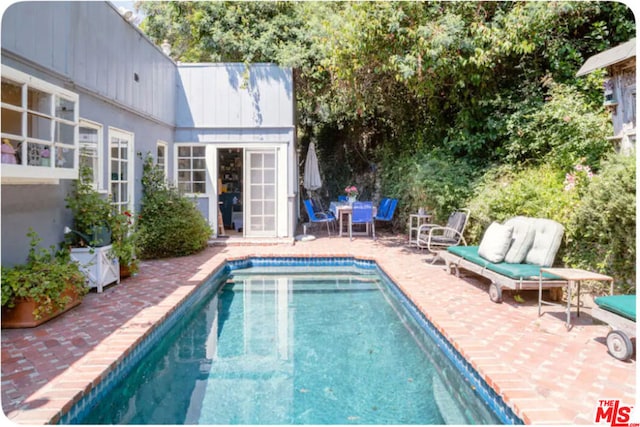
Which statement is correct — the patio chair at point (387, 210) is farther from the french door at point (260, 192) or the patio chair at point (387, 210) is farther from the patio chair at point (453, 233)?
the patio chair at point (453, 233)

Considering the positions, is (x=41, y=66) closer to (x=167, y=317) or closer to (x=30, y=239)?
(x=30, y=239)

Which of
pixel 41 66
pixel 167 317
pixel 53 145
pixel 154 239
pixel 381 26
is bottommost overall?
pixel 167 317

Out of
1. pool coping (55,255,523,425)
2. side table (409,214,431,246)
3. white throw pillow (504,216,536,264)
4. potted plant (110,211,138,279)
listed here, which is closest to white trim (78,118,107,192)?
potted plant (110,211,138,279)

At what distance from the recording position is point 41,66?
16.2 ft

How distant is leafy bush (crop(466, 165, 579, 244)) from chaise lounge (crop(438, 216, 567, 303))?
0.41 meters

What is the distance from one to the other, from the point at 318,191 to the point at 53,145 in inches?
409

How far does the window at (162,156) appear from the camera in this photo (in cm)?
909

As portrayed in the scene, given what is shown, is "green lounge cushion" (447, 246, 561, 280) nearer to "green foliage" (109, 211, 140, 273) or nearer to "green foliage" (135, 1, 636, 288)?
"green foliage" (135, 1, 636, 288)

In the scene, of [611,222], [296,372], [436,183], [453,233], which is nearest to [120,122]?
[296,372]

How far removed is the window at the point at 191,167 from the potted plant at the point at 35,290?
18.2 feet

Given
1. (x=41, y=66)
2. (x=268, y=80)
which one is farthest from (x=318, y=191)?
(x=41, y=66)

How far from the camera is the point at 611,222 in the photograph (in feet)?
14.4

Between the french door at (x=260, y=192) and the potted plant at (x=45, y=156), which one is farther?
the french door at (x=260, y=192)

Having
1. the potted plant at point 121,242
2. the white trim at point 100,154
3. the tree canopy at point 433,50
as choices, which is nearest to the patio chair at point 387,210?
the tree canopy at point 433,50
